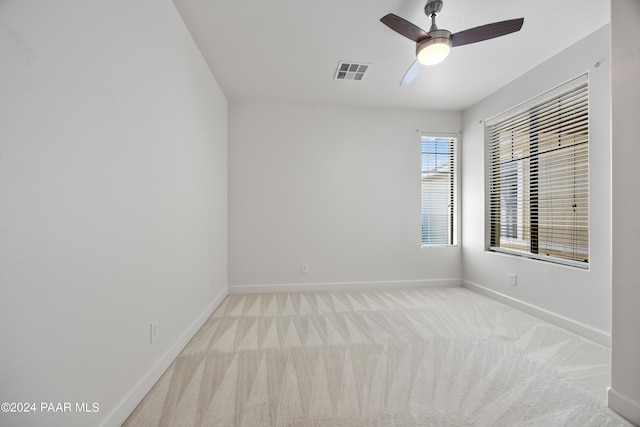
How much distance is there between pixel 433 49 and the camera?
82.6 inches

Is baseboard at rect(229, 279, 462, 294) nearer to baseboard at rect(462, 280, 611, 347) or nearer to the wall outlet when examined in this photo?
baseboard at rect(462, 280, 611, 347)

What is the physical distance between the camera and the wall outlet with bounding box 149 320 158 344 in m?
1.74

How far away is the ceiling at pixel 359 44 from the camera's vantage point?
2109mm

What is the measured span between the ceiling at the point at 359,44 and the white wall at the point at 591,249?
16cm

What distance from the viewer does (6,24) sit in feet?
2.74

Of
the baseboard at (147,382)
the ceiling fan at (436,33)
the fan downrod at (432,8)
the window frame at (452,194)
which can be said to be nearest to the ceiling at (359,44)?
the fan downrod at (432,8)

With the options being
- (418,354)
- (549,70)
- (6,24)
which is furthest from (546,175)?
(6,24)

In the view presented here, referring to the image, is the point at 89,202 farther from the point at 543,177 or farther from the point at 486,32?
the point at 543,177

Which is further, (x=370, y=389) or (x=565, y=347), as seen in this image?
(x=565, y=347)

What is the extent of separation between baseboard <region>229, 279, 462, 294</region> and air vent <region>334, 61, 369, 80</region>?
2.83 metres

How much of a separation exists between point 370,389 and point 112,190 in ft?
6.26

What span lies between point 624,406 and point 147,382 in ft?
9.20

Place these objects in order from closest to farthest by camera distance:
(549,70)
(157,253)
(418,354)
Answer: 1. (157,253)
2. (418,354)
3. (549,70)

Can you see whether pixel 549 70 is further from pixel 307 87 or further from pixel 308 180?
pixel 308 180
